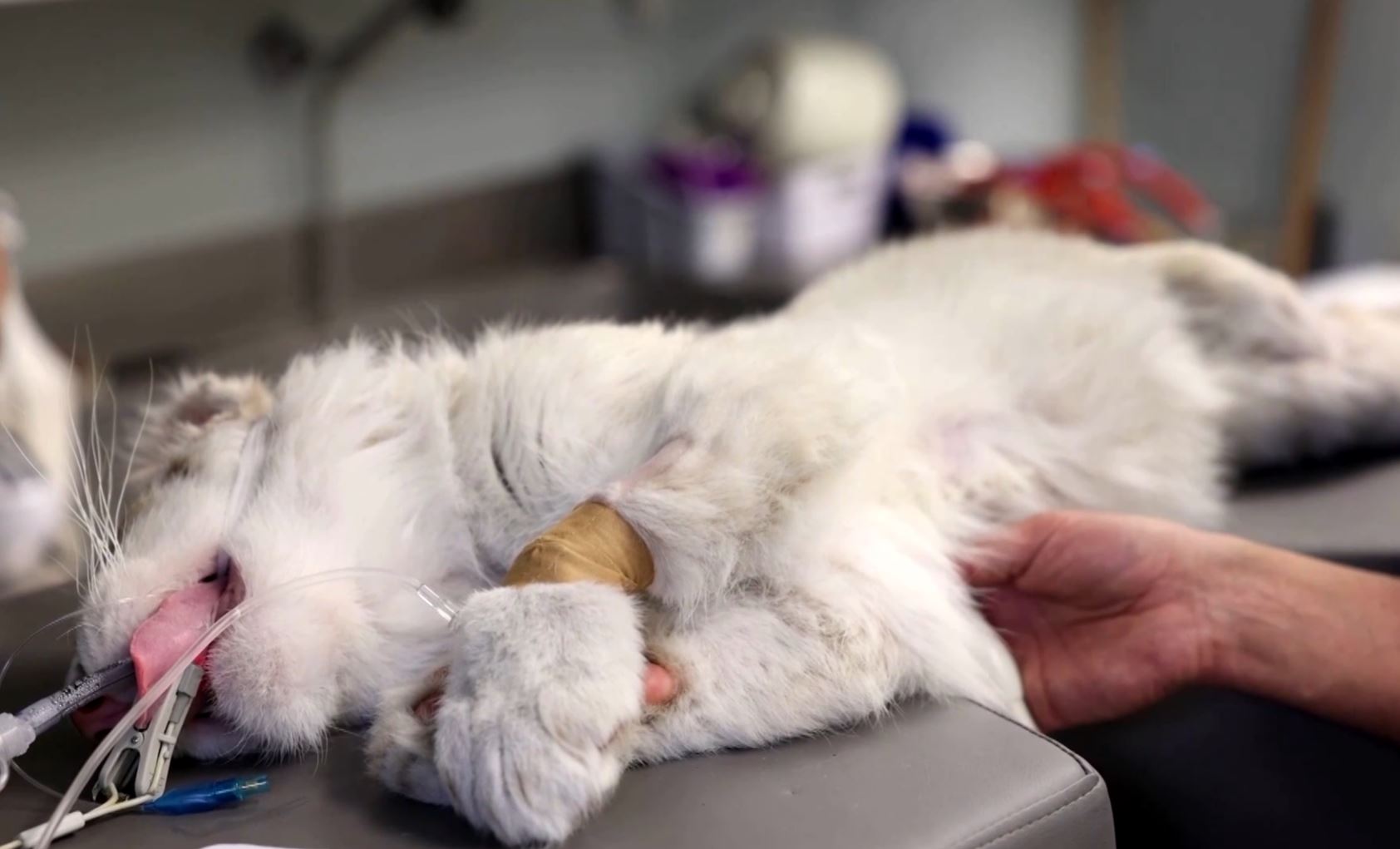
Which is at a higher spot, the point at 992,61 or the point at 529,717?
the point at 992,61

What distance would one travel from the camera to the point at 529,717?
0.82m

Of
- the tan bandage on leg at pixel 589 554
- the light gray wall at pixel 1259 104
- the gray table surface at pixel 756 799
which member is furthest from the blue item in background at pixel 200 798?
the light gray wall at pixel 1259 104

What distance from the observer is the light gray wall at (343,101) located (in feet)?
8.13

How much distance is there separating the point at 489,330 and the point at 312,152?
1762mm

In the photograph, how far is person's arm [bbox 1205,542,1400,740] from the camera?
1.15 meters

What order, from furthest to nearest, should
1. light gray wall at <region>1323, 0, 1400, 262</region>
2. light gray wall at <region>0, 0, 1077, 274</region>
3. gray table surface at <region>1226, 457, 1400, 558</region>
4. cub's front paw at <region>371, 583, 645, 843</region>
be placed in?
light gray wall at <region>1323, 0, 1400, 262</region>, light gray wall at <region>0, 0, 1077, 274</region>, gray table surface at <region>1226, 457, 1400, 558</region>, cub's front paw at <region>371, 583, 645, 843</region>

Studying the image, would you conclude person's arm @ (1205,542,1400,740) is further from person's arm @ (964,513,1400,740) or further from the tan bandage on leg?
the tan bandage on leg

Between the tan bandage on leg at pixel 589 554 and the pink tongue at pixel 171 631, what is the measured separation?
0.25 meters

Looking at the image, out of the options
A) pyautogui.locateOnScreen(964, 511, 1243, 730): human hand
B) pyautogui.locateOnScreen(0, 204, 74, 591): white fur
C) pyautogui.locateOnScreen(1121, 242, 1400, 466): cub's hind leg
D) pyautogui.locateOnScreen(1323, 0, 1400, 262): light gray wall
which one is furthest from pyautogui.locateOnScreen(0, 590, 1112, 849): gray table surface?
pyautogui.locateOnScreen(1323, 0, 1400, 262): light gray wall

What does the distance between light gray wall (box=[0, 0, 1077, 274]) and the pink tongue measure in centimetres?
179

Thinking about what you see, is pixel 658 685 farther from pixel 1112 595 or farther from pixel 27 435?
pixel 27 435

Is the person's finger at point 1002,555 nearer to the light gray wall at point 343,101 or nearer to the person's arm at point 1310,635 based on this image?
the person's arm at point 1310,635

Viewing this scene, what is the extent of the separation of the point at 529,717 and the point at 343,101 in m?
2.28

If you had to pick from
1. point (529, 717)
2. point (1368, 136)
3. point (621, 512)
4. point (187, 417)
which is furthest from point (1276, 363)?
point (1368, 136)
